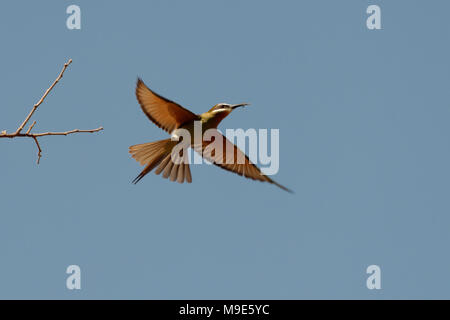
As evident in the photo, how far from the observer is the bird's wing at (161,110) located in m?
4.55

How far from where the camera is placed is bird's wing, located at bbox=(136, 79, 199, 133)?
455cm

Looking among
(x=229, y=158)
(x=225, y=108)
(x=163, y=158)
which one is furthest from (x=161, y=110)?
(x=229, y=158)

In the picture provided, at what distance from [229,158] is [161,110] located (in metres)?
0.81

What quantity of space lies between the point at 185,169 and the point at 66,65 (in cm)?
272

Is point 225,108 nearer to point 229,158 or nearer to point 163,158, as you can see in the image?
point 229,158

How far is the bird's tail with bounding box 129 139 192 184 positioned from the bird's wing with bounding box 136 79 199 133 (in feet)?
0.49

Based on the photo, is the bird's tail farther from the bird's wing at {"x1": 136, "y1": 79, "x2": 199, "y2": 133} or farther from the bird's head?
the bird's head

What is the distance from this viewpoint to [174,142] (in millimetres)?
4840

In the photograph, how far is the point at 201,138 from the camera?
4.98 m

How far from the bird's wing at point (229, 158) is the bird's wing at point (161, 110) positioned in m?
0.35

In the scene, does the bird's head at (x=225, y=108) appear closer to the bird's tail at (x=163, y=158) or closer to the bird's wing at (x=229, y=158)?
the bird's wing at (x=229, y=158)

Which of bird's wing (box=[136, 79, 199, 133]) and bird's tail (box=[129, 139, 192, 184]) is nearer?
bird's wing (box=[136, 79, 199, 133])


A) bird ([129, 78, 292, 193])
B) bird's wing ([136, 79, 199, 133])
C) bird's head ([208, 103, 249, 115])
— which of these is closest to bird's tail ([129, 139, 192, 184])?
bird ([129, 78, 292, 193])
